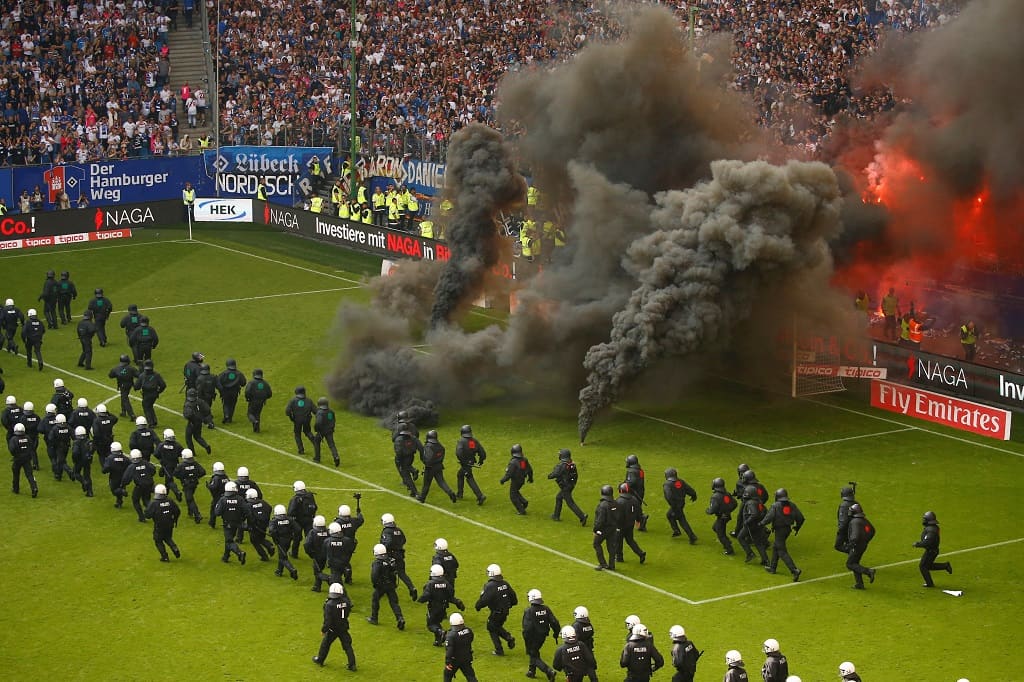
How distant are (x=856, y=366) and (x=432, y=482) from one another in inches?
480

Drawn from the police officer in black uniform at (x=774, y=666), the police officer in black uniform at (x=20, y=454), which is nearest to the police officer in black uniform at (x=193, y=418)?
the police officer in black uniform at (x=20, y=454)

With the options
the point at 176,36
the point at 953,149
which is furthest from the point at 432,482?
the point at 176,36

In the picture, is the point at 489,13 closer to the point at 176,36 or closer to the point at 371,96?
the point at 371,96

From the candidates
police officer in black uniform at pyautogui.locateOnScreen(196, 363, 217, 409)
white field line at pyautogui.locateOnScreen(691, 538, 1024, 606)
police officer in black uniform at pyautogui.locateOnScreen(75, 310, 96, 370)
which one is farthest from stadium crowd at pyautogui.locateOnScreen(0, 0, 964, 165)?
white field line at pyautogui.locateOnScreen(691, 538, 1024, 606)

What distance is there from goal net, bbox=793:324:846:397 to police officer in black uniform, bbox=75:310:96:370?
18.4m

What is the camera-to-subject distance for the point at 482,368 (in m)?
39.6

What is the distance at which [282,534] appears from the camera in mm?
28484

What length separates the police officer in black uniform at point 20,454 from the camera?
32.7 metres

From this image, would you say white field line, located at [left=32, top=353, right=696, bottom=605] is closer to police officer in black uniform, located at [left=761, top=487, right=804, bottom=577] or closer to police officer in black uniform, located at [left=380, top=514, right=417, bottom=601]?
police officer in black uniform, located at [left=761, top=487, right=804, bottom=577]

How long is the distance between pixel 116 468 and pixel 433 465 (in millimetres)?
6328

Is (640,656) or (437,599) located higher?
(437,599)

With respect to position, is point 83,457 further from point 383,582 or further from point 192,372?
point 383,582

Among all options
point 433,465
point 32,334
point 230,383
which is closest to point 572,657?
point 433,465

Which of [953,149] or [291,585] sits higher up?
[953,149]
